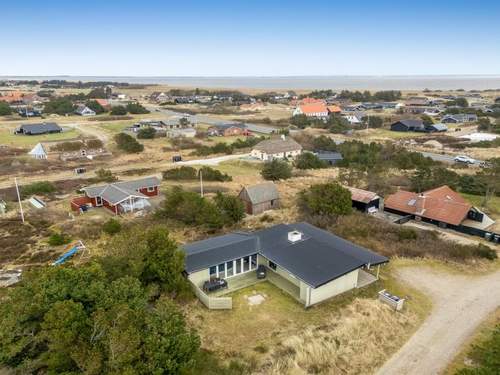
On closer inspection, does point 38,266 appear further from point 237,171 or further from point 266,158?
point 266,158

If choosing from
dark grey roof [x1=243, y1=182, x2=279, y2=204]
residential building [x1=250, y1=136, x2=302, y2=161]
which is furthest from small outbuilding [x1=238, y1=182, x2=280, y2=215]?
residential building [x1=250, y1=136, x2=302, y2=161]

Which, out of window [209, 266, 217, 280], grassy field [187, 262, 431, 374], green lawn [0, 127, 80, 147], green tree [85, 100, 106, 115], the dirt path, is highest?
green tree [85, 100, 106, 115]

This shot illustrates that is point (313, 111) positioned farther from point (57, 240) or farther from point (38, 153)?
point (57, 240)

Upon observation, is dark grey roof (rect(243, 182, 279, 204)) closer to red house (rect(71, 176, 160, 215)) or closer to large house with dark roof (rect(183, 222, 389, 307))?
large house with dark roof (rect(183, 222, 389, 307))

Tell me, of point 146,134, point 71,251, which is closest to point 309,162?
point 71,251

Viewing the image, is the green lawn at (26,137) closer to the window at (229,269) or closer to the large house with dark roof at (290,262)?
the large house with dark roof at (290,262)

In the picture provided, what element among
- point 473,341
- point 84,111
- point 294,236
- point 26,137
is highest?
point 84,111
